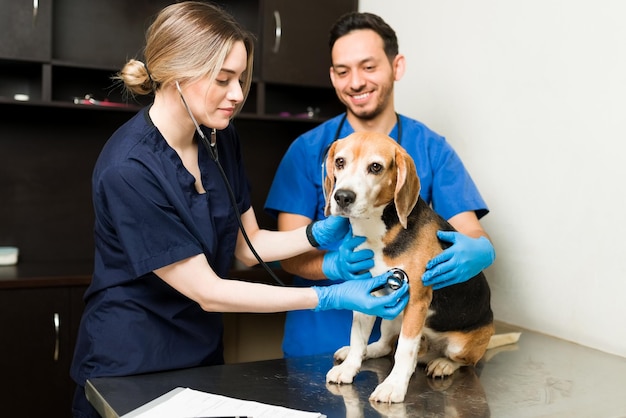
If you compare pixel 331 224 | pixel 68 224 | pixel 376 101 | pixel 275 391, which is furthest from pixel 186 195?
pixel 68 224

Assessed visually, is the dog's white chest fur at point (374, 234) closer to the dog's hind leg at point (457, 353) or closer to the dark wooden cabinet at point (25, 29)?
the dog's hind leg at point (457, 353)

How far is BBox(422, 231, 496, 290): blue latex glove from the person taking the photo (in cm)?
152

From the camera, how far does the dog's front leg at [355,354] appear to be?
5.05ft

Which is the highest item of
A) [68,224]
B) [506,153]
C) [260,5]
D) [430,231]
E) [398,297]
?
[260,5]

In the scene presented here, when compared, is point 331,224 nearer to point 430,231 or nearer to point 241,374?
point 430,231

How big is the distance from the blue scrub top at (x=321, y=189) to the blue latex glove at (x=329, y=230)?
27 centimetres

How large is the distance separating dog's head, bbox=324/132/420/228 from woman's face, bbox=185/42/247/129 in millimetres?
276

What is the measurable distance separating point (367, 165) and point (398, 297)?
0.29 m

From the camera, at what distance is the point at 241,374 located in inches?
62.9

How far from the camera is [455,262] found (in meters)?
1.55

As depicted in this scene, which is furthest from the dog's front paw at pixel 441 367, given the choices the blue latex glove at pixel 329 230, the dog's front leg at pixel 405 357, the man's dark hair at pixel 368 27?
the man's dark hair at pixel 368 27

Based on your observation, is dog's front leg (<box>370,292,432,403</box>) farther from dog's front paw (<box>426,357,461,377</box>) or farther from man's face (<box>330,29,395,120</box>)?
man's face (<box>330,29,395,120</box>)

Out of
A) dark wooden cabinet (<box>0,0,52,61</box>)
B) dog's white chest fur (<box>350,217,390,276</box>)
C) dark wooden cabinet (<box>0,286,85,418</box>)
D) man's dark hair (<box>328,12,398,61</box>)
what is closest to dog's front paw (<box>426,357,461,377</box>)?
dog's white chest fur (<box>350,217,390,276</box>)

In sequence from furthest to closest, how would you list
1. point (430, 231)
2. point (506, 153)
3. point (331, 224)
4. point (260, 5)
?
point (260, 5)
point (506, 153)
point (331, 224)
point (430, 231)
